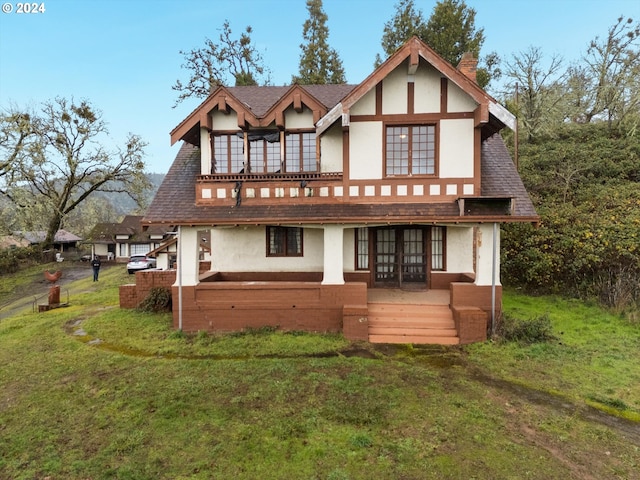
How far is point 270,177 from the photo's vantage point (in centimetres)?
1093

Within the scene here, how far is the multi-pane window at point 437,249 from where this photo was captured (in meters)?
12.1

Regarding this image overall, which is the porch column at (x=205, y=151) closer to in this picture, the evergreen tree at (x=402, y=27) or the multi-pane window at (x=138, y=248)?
the evergreen tree at (x=402, y=27)

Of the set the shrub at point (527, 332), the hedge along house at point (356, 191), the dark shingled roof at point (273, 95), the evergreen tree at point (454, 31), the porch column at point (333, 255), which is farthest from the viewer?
the evergreen tree at point (454, 31)

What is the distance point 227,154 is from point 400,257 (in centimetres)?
705

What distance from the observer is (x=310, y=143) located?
11500 mm

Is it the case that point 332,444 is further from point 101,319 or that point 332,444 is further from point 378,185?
point 101,319

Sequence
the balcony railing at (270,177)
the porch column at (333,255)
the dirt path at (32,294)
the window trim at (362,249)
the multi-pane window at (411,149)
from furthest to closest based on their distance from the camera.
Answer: the dirt path at (32,294) < the window trim at (362,249) < the balcony railing at (270,177) < the multi-pane window at (411,149) < the porch column at (333,255)

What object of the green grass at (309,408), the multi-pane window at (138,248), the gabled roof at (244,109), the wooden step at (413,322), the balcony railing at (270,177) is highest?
the gabled roof at (244,109)

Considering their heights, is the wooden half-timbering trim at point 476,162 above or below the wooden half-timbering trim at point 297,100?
below

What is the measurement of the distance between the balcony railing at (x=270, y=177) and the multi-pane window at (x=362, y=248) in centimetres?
255

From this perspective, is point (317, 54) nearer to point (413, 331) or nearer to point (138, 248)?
point (413, 331)

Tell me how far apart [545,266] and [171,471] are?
544 inches

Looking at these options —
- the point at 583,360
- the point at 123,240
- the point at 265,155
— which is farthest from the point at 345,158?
the point at 123,240

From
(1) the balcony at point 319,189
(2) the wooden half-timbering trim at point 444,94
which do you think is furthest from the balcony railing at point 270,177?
(2) the wooden half-timbering trim at point 444,94
